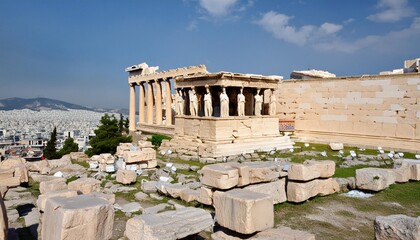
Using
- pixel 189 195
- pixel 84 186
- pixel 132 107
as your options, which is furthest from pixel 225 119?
pixel 132 107

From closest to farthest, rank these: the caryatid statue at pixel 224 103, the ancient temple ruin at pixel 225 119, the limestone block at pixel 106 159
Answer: the limestone block at pixel 106 159 < the ancient temple ruin at pixel 225 119 < the caryatid statue at pixel 224 103

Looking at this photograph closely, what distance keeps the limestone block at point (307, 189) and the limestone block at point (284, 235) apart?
9.82 feet

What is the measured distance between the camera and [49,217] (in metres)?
4.55

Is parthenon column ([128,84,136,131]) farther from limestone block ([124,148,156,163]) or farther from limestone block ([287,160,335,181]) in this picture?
limestone block ([287,160,335,181])

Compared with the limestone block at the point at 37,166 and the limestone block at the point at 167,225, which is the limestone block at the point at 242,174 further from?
the limestone block at the point at 37,166

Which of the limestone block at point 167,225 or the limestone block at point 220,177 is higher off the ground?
the limestone block at point 220,177

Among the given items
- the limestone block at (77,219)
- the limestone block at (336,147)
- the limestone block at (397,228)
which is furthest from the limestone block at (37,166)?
the limestone block at (336,147)

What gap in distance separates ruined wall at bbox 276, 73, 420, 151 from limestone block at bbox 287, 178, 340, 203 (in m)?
9.33

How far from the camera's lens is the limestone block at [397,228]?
4.35 meters

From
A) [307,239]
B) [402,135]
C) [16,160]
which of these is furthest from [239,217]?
[402,135]

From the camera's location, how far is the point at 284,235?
16.1ft

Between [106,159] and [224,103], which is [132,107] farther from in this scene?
[106,159]

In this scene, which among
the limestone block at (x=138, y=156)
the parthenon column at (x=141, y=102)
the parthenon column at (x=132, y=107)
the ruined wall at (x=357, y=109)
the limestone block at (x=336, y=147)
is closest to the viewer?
the limestone block at (x=138, y=156)

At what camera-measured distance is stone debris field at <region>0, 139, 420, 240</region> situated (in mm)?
4578
